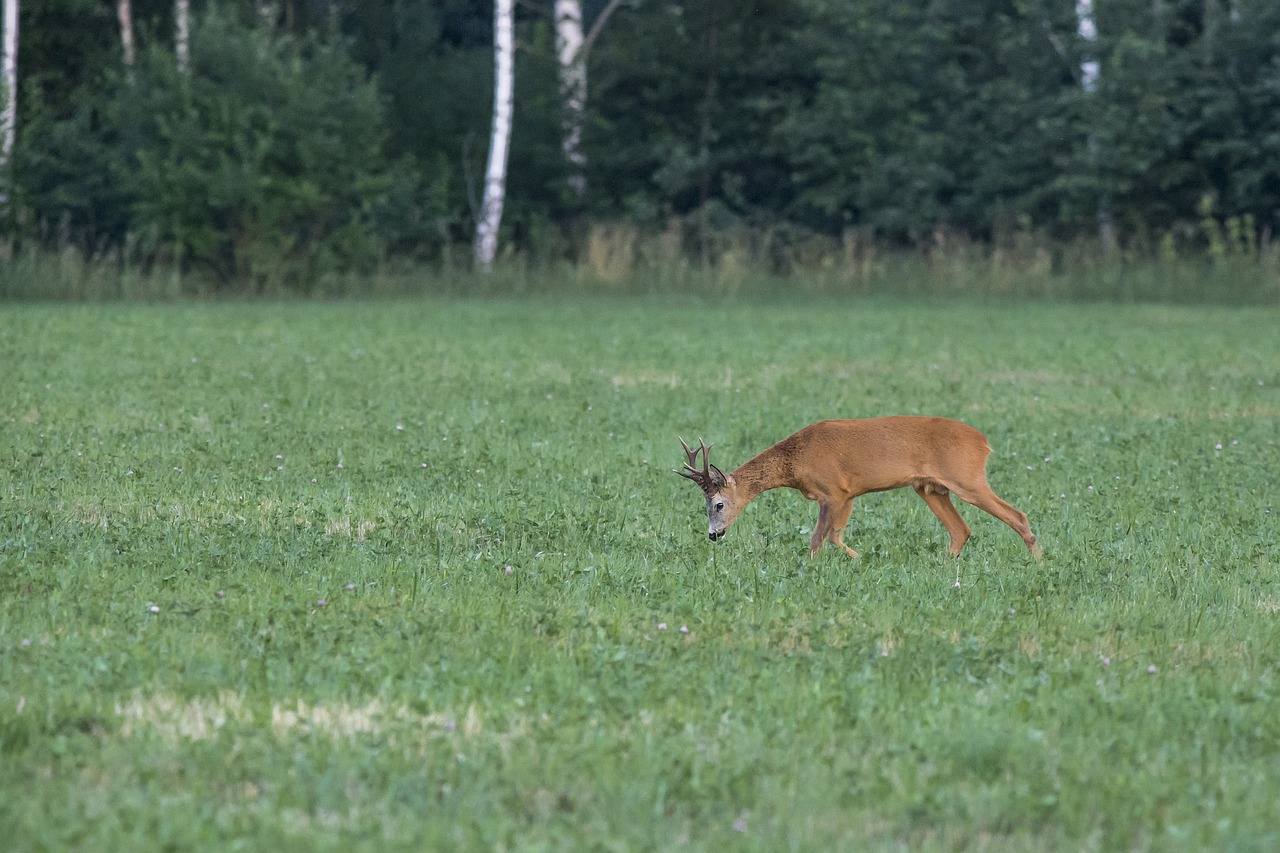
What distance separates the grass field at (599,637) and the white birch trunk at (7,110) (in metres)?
16.7

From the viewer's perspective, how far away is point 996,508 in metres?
7.56

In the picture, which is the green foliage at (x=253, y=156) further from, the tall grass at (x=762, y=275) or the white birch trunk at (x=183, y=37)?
the tall grass at (x=762, y=275)

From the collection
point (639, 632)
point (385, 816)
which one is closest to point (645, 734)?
point (385, 816)

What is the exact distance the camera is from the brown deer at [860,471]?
7504 millimetres

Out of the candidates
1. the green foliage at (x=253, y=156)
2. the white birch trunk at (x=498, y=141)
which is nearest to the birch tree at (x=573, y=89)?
the white birch trunk at (x=498, y=141)

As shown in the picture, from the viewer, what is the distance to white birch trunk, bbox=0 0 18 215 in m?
27.8

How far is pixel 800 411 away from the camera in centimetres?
1240

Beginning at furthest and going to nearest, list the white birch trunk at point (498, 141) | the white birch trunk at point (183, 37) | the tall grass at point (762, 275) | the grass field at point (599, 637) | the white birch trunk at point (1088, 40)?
the white birch trunk at point (1088, 40) < the white birch trunk at point (183, 37) < the white birch trunk at point (498, 141) < the tall grass at point (762, 275) < the grass field at point (599, 637)

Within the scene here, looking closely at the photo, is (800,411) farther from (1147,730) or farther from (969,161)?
(969,161)

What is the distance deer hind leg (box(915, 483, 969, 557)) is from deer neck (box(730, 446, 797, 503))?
1.89 feet

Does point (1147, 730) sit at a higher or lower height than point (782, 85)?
lower

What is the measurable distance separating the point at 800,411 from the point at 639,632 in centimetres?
668

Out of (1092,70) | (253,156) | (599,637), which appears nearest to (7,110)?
(253,156)

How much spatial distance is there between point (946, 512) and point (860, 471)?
0.57 meters
